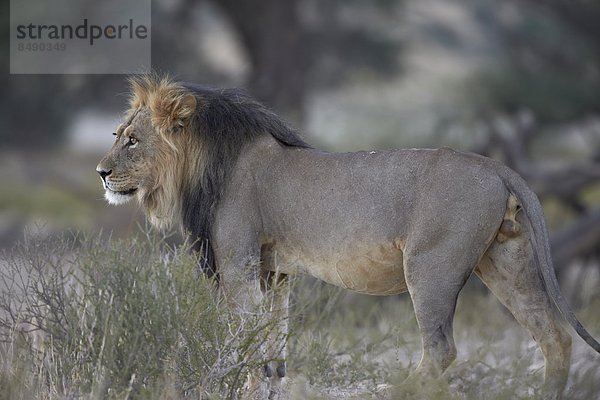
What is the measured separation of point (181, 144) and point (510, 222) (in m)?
1.73

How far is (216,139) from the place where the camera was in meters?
5.79

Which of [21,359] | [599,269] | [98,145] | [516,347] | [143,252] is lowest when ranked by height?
[98,145]

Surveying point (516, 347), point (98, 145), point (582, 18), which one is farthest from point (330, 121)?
point (516, 347)

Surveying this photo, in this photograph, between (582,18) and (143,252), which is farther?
(582,18)

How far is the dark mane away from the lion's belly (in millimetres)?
378

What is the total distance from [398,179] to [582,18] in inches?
412

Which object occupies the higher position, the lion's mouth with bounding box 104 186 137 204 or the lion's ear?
the lion's ear

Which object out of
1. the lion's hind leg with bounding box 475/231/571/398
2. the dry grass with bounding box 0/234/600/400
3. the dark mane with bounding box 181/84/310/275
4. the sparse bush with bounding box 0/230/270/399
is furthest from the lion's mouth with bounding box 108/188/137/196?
the lion's hind leg with bounding box 475/231/571/398

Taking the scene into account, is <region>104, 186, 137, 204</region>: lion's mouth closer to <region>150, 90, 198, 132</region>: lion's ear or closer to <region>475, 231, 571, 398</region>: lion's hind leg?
<region>150, 90, 198, 132</region>: lion's ear

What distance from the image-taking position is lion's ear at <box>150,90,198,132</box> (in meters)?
5.75

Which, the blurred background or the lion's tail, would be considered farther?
the blurred background

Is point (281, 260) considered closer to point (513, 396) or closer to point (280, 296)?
point (280, 296)

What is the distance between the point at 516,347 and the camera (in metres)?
6.55

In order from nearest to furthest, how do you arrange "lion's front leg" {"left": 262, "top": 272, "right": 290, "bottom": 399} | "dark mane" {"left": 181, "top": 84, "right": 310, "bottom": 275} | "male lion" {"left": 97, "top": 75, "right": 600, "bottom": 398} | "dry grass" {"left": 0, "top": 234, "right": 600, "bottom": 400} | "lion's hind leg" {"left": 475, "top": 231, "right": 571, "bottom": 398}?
1. "dry grass" {"left": 0, "top": 234, "right": 600, "bottom": 400}
2. "male lion" {"left": 97, "top": 75, "right": 600, "bottom": 398}
3. "lion's hind leg" {"left": 475, "top": 231, "right": 571, "bottom": 398}
4. "lion's front leg" {"left": 262, "top": 272, "right": 290, "bottom": 399}
5. "dark mane" {"left": 181, "top": 84, "right": 310, "bottom": 275}
